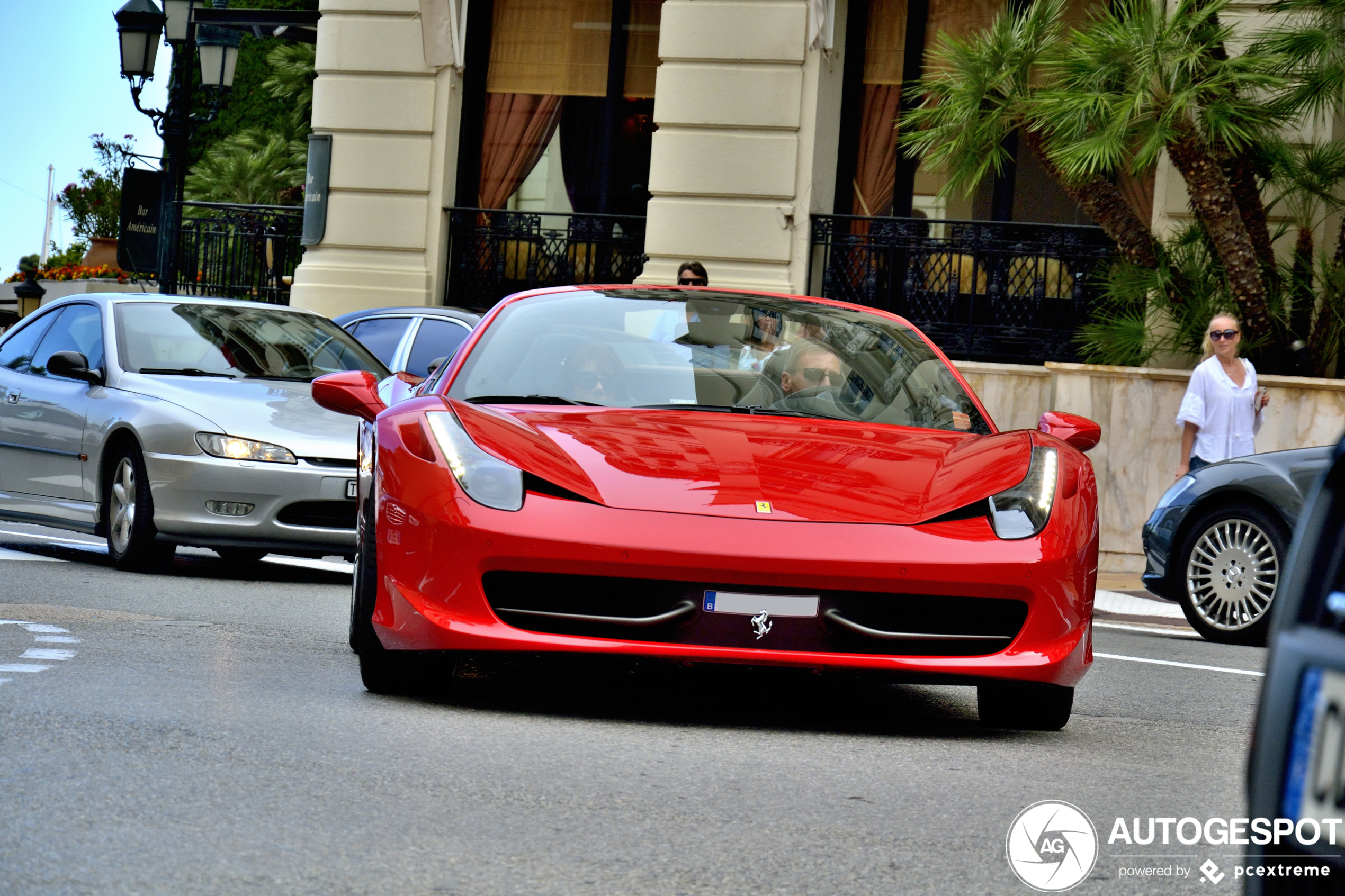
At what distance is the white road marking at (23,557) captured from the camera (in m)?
10.1

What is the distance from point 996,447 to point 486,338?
67.7 inches

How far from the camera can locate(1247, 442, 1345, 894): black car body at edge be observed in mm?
1850

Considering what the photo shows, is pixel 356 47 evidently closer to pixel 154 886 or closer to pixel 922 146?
pixel 922 146

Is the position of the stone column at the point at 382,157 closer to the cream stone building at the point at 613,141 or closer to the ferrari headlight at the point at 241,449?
the cream stone building at the point at 613,141

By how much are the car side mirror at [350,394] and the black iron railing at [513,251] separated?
12723 mm

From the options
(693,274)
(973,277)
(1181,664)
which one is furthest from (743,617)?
(973,277)

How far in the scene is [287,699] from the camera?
17.6 ft

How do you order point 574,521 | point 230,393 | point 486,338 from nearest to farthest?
point 574,521
point 486,338
point 230,393

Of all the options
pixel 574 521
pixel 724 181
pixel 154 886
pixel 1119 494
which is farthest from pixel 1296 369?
pixel 154 886

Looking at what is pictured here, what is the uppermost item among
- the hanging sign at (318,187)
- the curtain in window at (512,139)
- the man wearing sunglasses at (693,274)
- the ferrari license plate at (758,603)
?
the curtain in window at (512,139)

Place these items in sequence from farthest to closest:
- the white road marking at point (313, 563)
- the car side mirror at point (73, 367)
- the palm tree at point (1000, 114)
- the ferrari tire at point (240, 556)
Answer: the palm tree at point (1000, 114)
the white road marking at point (313, 563)
the ferrari tire at point (240, 556)
the car side mirror at point (73, 367)

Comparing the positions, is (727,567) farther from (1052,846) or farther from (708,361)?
(708,361)

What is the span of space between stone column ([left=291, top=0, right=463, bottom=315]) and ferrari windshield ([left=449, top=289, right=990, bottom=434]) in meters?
12.9

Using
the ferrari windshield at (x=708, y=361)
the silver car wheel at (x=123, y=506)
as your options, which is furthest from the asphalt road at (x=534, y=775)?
the silver car wheel at (x=123, y=506)
